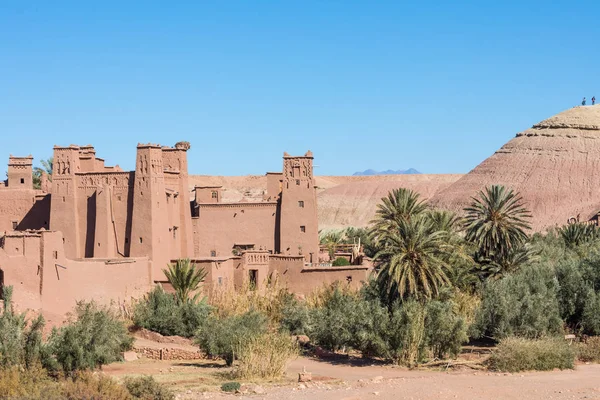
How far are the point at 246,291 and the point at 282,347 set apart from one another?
32.4 feet

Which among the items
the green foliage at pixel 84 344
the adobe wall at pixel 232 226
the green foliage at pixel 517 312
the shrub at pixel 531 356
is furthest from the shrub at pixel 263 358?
the adobe wall at pixel 232 226

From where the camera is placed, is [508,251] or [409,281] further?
[508,251]

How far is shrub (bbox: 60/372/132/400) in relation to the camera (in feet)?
51.4

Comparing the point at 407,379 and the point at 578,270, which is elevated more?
the point at 578,270

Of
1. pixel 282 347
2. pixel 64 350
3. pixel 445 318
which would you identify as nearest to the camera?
pixel 64 350

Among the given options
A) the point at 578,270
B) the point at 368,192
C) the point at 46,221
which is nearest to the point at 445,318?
the point at 578,270

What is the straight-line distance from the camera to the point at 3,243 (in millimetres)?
25906

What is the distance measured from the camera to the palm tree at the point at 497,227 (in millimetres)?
31344

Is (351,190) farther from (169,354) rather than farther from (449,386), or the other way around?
(449,386)

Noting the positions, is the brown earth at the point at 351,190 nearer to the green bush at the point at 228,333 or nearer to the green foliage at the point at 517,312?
the green foliage at the point at 517,312

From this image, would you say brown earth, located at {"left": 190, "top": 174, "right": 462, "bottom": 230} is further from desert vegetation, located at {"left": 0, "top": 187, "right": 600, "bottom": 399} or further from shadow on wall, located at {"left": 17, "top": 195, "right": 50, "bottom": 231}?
desert vegetation, located at {"left": 0, "top": 187, "right": 600, "bottom": 399}

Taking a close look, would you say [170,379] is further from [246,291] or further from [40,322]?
[246,291]

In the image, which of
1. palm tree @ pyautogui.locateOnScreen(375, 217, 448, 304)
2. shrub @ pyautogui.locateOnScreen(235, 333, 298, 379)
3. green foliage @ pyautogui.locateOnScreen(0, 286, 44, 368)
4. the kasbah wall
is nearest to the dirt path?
shrub @ pyautogui.locateOnScreen(235, 333, 298, 379)

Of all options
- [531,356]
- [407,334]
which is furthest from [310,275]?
[531,356]
